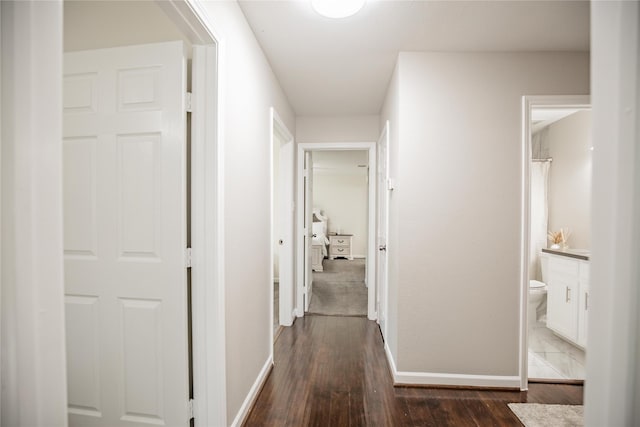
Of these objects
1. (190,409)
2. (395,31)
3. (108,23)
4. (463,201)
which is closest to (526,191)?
(463,201)

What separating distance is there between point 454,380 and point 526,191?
1.47 metres

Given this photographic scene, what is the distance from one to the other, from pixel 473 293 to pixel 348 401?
1170 mm

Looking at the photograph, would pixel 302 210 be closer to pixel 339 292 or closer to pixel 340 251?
pixel 339 292

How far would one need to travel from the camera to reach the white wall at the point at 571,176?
3.14 m

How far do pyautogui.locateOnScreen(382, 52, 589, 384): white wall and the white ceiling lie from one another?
0.14 m

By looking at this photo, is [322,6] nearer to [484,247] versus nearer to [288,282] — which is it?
[484,247]

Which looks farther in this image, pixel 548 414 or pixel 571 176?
pixel 571 176

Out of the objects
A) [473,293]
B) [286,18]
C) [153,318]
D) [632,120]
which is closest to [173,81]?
[286,18]

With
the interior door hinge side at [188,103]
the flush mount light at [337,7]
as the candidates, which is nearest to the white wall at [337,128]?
the flush mount light at [337,7]

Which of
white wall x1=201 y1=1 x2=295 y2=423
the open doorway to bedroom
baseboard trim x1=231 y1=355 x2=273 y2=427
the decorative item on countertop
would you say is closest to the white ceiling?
white wall x1=201 y1=1 x2=295 y2=423

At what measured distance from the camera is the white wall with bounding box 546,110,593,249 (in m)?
3.14

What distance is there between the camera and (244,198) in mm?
1817

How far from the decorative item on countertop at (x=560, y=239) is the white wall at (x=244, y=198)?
327cm

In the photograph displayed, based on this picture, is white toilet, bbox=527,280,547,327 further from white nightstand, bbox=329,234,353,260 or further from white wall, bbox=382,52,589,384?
white nightstand, bbox=329,234,353,260
